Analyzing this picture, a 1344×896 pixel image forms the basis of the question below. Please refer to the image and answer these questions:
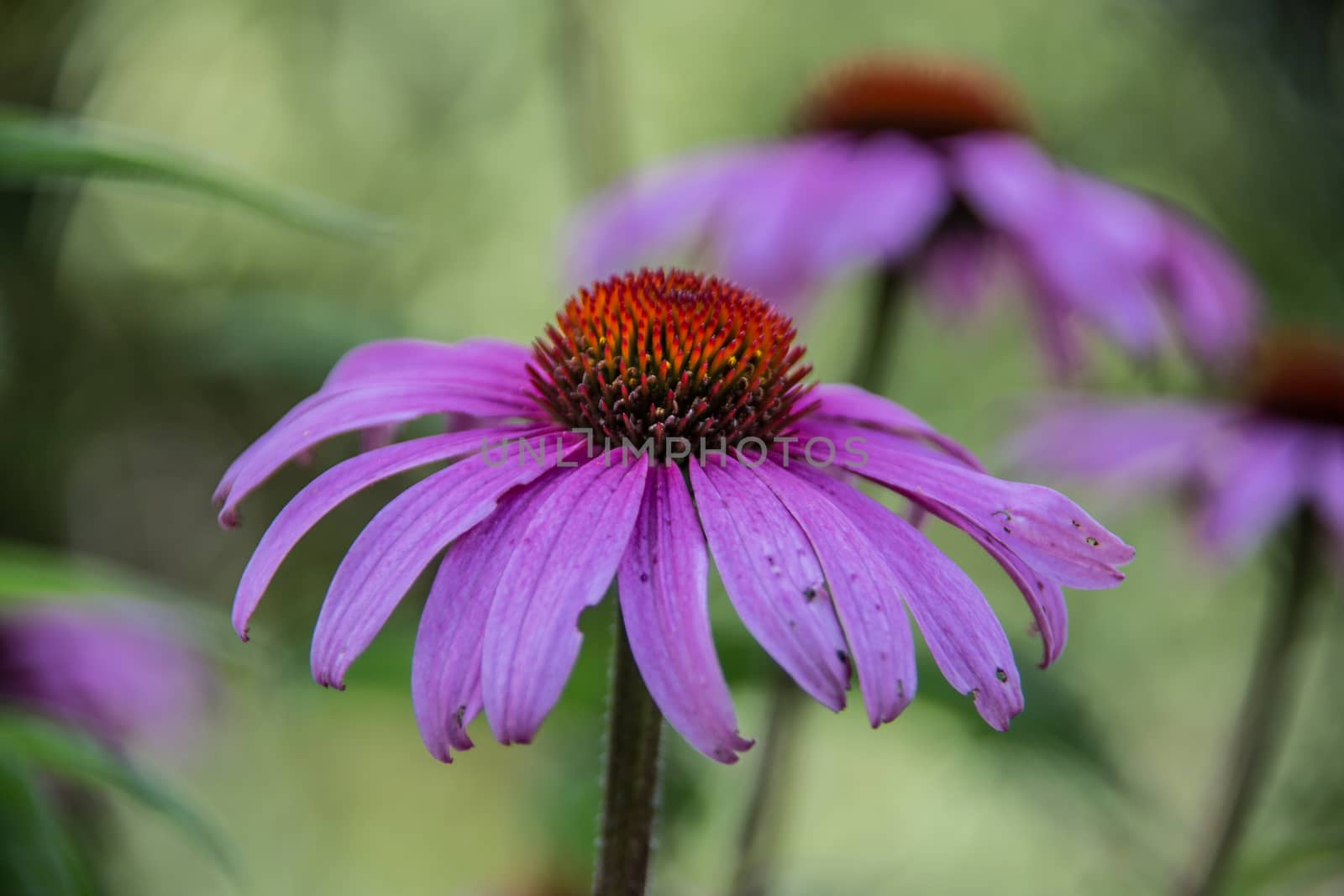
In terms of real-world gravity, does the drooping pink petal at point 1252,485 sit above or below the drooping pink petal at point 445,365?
above

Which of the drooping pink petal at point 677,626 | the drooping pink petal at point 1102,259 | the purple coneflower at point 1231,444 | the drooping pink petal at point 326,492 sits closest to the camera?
the drooping pink petal at point 677,626

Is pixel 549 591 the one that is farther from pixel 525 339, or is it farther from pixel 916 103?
pixel 525 339

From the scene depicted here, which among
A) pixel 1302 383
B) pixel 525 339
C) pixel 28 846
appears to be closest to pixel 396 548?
pixel 28 846

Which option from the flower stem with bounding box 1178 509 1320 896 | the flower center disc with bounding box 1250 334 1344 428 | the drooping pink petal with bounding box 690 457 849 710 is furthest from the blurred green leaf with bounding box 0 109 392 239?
the flower center disc with bounding box 1250 334 1344 428

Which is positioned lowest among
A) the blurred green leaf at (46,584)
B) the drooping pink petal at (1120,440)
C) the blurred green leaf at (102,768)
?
the blurred green leaf at (102,768)

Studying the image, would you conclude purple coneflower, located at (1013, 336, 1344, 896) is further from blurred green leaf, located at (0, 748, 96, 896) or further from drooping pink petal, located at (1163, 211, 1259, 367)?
blurred green leaf, located at (0, 748, 96, 896)

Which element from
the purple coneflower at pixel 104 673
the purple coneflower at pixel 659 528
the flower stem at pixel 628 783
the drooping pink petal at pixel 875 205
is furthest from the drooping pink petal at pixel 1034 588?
the purple coneflower at pixel 104 673

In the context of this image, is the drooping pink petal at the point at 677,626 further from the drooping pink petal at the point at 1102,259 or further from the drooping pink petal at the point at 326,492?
the drooping pink petal at the point at 1102,259

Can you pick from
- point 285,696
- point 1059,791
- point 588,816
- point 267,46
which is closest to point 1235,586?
point 1059,791
